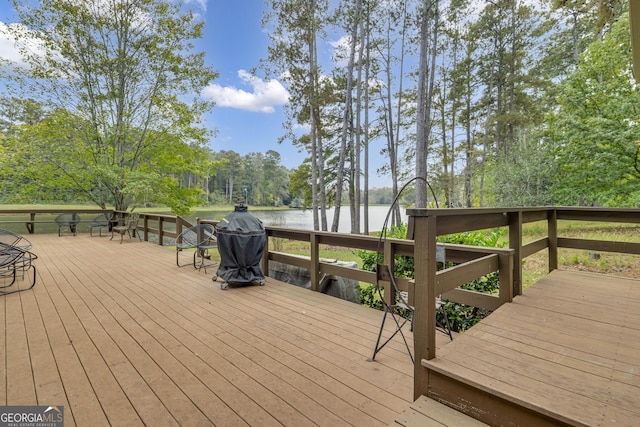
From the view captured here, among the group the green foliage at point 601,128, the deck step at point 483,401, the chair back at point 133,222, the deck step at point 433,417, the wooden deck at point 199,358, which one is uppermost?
the green foliage at point 601,128

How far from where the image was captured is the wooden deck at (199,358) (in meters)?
1.49

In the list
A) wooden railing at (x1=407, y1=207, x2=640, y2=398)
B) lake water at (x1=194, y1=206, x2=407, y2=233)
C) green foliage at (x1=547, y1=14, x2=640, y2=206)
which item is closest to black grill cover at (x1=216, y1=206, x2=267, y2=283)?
wooden railing at (x1=407, y1=207, x2=640, y2=398)

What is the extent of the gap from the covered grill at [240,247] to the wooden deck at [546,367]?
8.47ft

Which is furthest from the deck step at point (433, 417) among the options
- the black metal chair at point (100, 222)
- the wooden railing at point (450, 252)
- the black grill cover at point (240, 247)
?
the black metal chair at point (100, 222)

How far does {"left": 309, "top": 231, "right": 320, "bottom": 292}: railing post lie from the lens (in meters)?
3.38

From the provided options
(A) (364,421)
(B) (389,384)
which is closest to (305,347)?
(B) (389,384)

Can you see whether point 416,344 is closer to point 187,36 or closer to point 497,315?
point 497,315

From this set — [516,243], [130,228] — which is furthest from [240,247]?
[130,228]

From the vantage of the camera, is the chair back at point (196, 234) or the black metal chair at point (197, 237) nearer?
the black metal chair at point (197, 237)

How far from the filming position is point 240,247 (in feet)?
12.0

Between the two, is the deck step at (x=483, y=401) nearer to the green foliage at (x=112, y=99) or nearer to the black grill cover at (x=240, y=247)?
the black grill cover at (x=240, y=247)

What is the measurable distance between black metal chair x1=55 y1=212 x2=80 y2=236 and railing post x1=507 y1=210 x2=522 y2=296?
10.4 meters

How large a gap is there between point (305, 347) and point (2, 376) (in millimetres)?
1802

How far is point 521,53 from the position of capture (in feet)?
41.3
